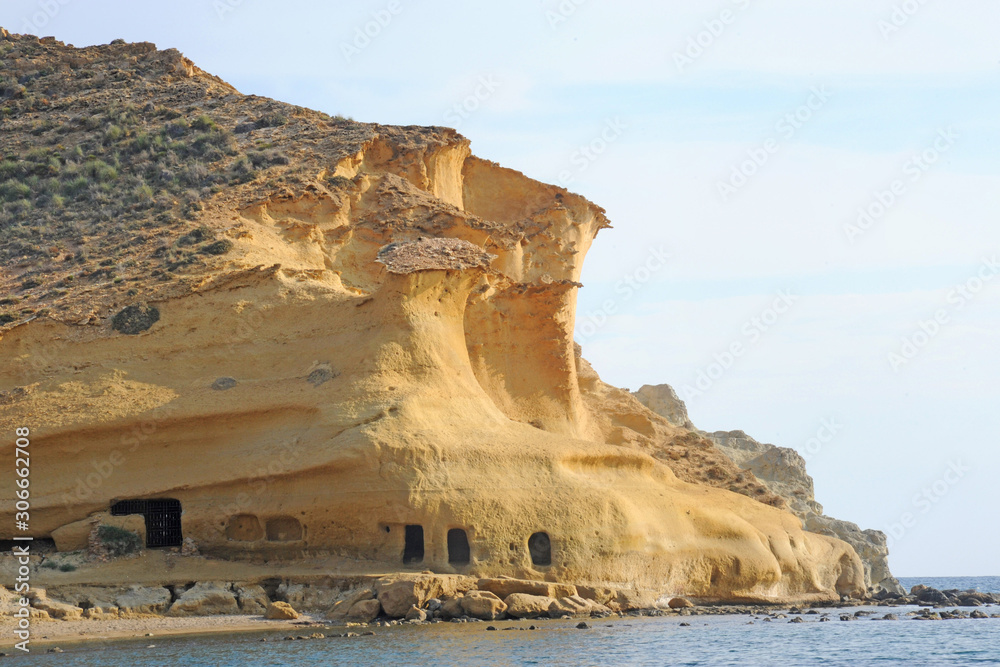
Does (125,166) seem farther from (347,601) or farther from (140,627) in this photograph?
(347,601)

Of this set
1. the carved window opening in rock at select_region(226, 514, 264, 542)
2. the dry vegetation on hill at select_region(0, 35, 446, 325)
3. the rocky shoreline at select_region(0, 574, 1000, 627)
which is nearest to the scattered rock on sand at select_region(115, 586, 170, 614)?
the rocky shoreline at select_region(0, 574, 1000, 627)

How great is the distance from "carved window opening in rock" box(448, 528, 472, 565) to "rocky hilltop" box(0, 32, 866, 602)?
6cm

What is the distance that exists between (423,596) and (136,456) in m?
9.07

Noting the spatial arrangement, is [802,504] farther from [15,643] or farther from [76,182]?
[15,643]

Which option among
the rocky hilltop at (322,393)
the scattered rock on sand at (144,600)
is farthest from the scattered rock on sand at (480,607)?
the scattered rock on sand at (144,600)

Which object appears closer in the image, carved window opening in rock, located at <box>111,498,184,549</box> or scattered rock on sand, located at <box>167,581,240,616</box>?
scattered rock on sand, located at <box>167,581,240,616</box>

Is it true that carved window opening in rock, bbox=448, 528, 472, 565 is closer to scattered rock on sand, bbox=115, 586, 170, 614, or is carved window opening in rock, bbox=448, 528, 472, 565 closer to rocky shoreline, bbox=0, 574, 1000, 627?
rocky shoreline, bbox=0, 574, 1000, 627

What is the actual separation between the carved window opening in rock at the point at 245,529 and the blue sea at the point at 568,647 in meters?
5.03

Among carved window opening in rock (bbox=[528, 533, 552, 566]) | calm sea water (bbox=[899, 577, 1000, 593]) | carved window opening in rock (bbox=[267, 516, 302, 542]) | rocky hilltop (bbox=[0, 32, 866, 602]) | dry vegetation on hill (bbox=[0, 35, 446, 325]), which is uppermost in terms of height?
dry vegetation on hill (bbox=[0, 35, 446, 325])

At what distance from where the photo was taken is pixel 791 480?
184 ft

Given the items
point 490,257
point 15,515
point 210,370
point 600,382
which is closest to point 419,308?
point 490,257

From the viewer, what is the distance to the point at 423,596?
93.0ft

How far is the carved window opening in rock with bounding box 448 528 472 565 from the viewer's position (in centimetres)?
3089

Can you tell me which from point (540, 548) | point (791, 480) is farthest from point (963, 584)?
point (540, 548)
